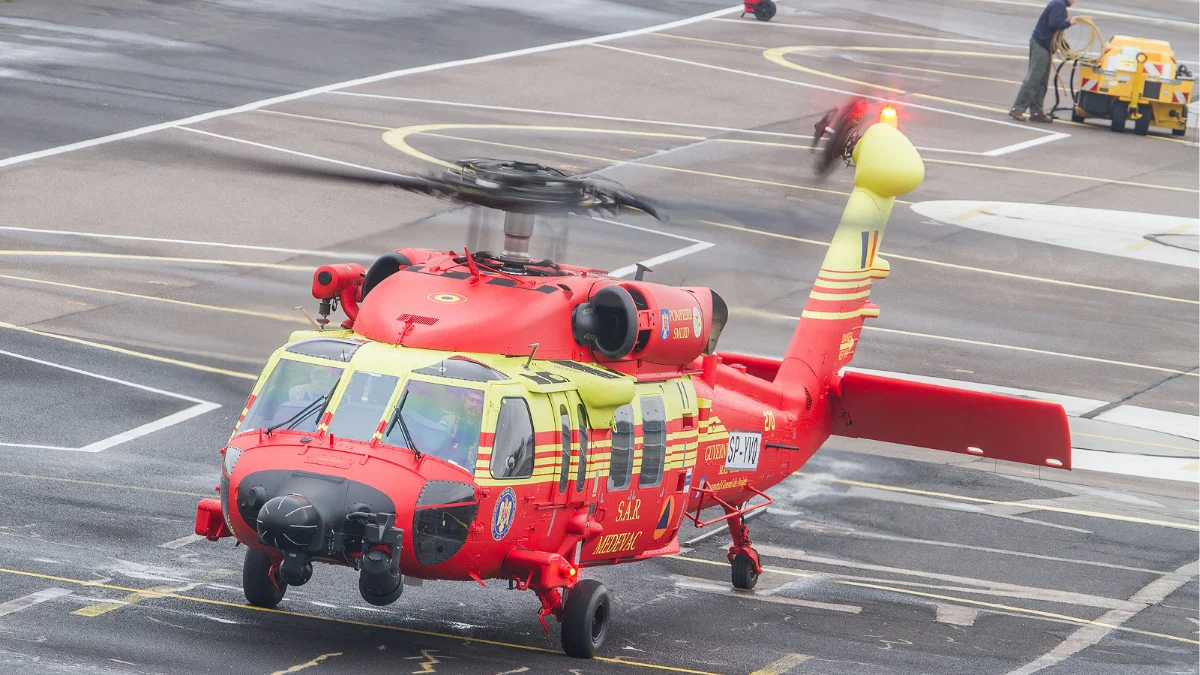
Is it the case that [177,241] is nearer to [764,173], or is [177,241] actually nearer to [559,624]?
[764,173]

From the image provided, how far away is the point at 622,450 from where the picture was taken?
14711 millimetres

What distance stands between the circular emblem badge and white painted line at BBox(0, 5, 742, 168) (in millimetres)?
21718

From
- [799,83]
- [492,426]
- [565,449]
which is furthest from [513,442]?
[799,83]

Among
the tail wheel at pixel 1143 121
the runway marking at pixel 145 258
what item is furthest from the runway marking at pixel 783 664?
the tail wheel at pixel 1143 121

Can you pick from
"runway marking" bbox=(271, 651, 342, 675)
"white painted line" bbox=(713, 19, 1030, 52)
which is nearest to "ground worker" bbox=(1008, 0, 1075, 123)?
"white painted line" bbox=(713, 19, 1030, 52)

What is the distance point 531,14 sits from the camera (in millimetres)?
49750

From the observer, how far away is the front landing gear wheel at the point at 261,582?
14.1m

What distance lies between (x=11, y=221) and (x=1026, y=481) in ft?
57.4

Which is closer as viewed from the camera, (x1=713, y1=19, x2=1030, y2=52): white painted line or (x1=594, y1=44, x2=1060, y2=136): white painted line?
(x1=594, y1=44, x2=1060, y2=136): white painted line

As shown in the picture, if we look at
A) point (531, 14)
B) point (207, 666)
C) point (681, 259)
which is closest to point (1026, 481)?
point (681, 259)

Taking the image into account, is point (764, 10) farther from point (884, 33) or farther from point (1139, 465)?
point (1139, 465)

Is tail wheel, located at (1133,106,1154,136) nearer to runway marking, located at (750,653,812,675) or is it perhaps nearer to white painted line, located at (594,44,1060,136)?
white painted line, located at (594,44,1060,136)

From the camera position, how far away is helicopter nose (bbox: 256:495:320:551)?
39.5ft

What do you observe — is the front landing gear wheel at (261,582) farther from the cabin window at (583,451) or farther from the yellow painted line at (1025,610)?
the yellow painted line at (1025,610)
